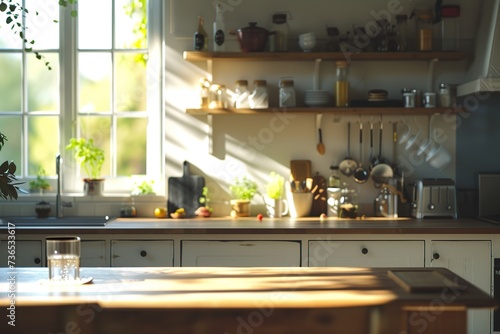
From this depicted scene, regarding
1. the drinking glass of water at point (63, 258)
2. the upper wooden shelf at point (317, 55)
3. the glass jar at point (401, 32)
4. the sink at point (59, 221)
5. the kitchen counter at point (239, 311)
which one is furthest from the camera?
the glass jar at point (401, 32)

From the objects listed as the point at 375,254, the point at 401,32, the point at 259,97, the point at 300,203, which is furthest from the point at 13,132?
the point at 401,32

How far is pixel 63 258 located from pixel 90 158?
2.52m

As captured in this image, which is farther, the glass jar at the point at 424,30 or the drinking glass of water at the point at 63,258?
the glass jar at the point at 424,30

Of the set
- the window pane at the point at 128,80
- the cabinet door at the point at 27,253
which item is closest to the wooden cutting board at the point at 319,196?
the window pane at the point at 128,80

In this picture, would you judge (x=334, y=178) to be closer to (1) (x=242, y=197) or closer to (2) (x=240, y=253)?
(1) (x=242, y=197)

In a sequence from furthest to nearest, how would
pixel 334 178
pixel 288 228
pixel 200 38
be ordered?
pixel 334 178 → pixel 200 38 → pixel 288 228

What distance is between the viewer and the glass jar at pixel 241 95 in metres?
4.94

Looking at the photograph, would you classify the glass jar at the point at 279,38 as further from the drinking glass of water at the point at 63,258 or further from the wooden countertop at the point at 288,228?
the drinking glass of water at the point at 63,258

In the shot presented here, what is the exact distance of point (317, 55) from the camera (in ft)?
15.9

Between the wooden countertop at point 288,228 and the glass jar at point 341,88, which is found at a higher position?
the glass jar at point 341,88

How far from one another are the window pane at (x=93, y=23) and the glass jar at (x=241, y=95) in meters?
1.00

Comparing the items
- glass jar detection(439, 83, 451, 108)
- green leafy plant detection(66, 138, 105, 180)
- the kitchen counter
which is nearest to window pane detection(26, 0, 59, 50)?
green leafy plant detection(66, 138, 105, 180)

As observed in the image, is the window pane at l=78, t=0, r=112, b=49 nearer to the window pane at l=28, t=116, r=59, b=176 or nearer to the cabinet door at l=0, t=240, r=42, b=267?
the window pane at l=28, t=116, r=59, b=176

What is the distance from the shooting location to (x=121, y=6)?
204 inches
